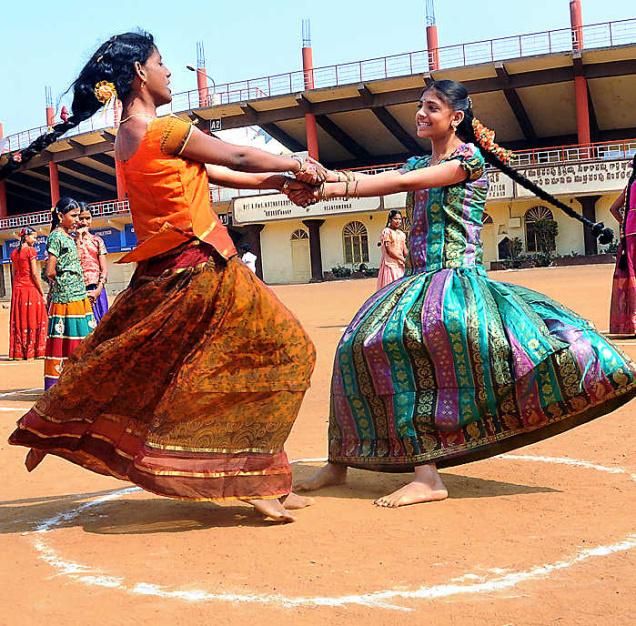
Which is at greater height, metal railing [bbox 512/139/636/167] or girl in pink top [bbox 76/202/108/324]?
metal railing [bbox 512/139/636/167]

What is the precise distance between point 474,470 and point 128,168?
7.62 ft

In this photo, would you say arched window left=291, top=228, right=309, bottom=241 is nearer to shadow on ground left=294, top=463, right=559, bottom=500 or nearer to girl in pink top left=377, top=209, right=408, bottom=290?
girl in pink top left=377, top=209, right=408, bottom=290

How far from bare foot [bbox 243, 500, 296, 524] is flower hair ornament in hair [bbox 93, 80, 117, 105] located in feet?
5.79

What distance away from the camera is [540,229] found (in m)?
30.9

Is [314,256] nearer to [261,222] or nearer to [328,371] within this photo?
[261,222]

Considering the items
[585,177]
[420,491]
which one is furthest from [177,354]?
[585,177]

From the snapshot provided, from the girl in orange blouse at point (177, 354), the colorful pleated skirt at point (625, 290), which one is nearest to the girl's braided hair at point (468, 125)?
the girl in orange blouse at point (177, 354)

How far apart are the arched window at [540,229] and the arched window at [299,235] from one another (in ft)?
Answer: 29.8

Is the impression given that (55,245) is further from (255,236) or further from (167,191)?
(255,236)

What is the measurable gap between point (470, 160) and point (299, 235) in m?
32.4

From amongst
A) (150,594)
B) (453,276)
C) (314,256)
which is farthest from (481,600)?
(314,256)

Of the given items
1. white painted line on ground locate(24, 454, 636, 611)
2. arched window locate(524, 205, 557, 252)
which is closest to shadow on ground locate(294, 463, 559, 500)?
white painted line on ground locate(24, 454, 636, 611)

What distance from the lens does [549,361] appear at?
3.91 m

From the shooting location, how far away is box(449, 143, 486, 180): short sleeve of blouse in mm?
4250
